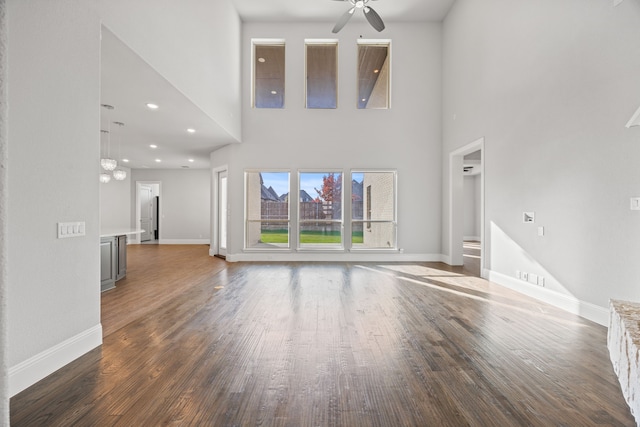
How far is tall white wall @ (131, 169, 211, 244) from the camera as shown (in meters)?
10.6

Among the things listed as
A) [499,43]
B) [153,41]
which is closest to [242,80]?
[153,41]

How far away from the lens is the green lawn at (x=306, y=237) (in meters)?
7.27

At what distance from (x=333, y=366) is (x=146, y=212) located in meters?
12.2

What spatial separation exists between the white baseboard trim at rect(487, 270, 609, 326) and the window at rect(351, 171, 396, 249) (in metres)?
2.62

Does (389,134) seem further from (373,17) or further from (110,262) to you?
(110,262)

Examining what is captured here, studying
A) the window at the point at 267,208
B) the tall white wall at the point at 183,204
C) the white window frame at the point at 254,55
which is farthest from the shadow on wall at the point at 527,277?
the tall white wall at the point at 183,204

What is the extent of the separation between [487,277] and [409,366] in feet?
12.0

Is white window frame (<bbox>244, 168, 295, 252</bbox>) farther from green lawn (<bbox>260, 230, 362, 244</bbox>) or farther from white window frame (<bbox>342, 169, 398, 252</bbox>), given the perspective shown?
white window frame (<bbox>342, 169, 398, 252</bbox>)

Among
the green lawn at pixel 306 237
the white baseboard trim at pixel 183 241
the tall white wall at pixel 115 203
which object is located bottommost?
the white baseboard trim at pixel 183 241

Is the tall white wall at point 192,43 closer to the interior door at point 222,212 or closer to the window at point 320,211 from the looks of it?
the interior door at point 222,212

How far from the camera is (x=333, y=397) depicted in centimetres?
192

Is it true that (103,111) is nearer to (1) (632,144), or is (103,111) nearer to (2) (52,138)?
(2) (52,138)

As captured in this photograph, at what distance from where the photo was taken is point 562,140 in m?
3.71

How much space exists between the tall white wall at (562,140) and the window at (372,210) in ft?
7.34
